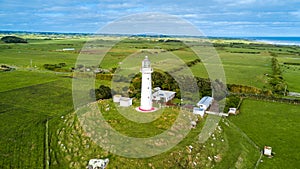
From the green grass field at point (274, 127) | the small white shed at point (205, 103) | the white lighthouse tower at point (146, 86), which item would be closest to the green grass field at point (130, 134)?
the green grass field at point (274, 127)

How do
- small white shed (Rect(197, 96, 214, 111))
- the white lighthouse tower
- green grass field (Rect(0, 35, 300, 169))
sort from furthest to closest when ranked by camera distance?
small white shed (Rect(197, 96, 214, 111))
the white lighthouse tower
green grass field (Rect(0, 35, 300, 169))

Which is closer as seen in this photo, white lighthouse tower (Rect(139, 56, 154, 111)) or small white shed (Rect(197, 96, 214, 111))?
white lighthouse tower (Rect(139, 56, 154, 111))

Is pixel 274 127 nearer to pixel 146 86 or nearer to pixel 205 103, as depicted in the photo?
pixel 205 103

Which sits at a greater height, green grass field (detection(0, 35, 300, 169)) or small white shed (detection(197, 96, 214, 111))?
small white shed (detection(197, 96, 214, 111))


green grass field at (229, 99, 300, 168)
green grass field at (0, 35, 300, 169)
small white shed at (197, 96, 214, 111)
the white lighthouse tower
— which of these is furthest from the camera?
small white shed at (197, 96, 214, 111)

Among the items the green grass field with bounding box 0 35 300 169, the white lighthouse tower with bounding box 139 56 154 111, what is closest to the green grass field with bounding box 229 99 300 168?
the green grass field with bounding box 0 35 300 169

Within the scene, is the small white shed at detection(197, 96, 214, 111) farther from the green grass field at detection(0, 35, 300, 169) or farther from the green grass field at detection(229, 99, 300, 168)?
the green grass field at detection(0, 35, 300, 169)

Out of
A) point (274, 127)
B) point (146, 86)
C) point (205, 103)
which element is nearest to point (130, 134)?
point (146, 86)

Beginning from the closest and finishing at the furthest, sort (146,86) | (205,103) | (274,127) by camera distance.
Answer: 1. (146,86)
2. (274,127)
3. (205,103)

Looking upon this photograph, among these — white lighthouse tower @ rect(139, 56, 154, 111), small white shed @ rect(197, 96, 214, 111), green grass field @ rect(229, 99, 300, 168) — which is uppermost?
white lighthouse tower @ rect(139, 56, 154, 111)
